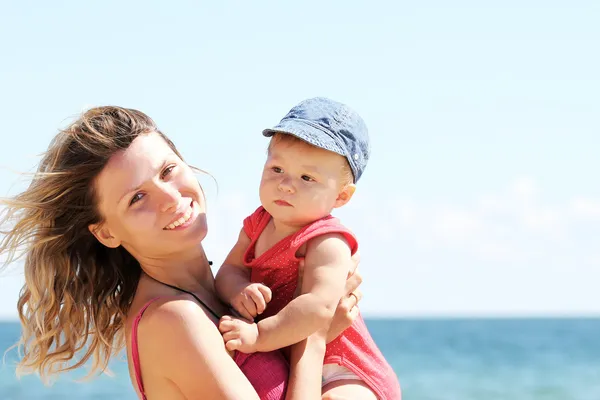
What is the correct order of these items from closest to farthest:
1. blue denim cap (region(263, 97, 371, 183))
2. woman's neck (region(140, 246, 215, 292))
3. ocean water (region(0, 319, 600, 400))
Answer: blue denim cap (region(263, 97, 371, 183))
woman's neck (region(140, 246, 215, 292))
ocean water (region(0, 319, 600, 400))

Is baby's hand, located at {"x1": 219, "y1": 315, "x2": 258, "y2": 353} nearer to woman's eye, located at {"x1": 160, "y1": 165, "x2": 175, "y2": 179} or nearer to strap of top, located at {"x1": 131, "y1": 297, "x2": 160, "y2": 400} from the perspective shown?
strap of top, located at {"x1": 131, "y1": 297, "x2": 160, "y2": 400}

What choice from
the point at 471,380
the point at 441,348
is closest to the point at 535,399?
the point at 471,380

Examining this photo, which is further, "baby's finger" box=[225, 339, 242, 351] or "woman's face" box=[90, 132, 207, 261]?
"woman's face" box=[90, 132, 207, 261]

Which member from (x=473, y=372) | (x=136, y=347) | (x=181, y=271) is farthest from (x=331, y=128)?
(x=473, y=372)

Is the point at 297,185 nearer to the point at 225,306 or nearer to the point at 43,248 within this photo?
the point at 225,306

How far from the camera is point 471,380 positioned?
2412cm

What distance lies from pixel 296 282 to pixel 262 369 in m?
0.37

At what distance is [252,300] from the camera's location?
365cm

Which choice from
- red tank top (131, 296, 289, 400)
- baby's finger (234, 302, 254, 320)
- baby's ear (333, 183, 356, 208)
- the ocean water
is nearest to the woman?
red tank top (131, 296, 289, 400)

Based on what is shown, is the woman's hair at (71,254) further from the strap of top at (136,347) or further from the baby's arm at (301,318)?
the baby's arm at (301,318)

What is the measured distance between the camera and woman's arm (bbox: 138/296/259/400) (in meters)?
3.46

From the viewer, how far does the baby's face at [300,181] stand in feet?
12.1

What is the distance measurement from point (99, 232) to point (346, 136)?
1104 millimetres

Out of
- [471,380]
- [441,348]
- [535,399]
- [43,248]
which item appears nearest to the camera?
[43,248]
